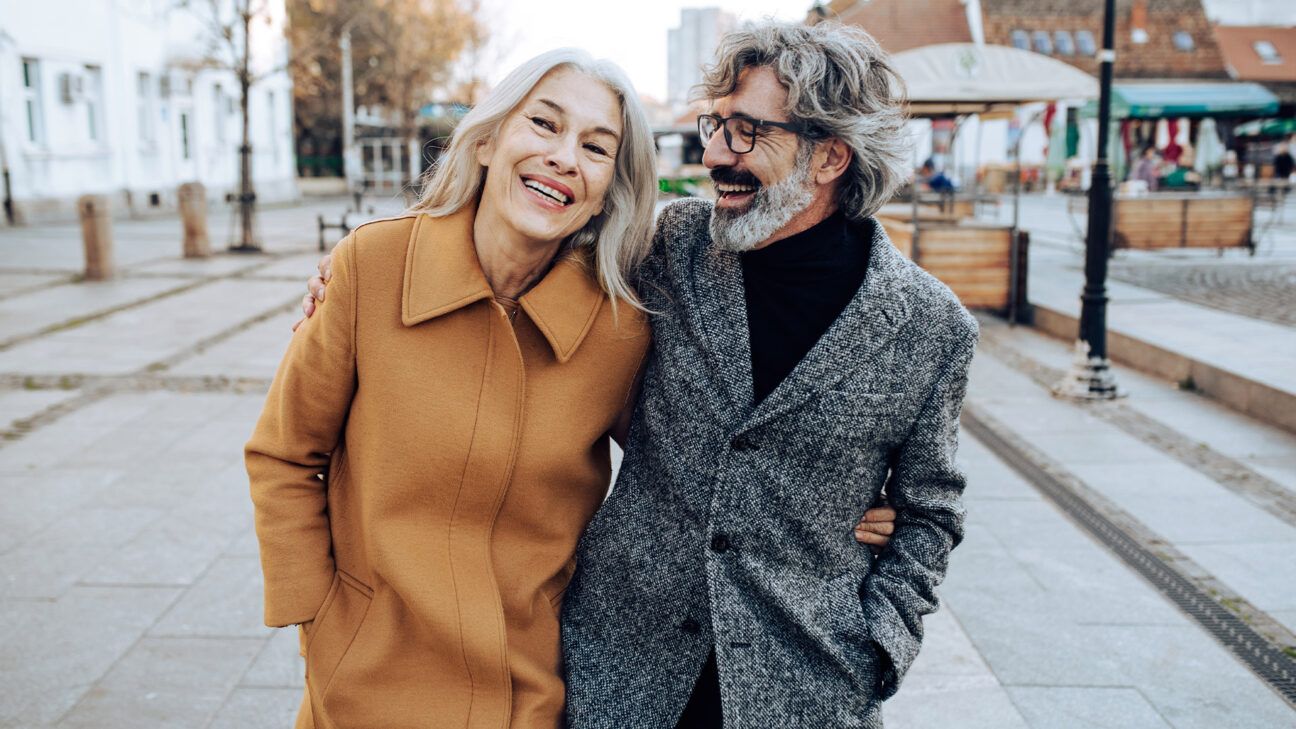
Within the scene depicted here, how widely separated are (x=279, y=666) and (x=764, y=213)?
261 cm

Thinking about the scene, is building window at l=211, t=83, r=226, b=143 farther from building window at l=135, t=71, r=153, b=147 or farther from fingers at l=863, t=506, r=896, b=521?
fingers at l=863, t=506, r=896, b=521

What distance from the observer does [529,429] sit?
197 centimetres

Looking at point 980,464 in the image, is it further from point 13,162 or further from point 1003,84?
point 13,162

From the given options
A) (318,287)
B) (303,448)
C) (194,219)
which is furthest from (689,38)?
(303,448)

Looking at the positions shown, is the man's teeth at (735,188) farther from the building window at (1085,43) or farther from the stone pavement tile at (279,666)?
the building window at (1085,43)

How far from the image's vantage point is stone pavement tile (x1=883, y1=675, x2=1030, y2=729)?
3463 mm

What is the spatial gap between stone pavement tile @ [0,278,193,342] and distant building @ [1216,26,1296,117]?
45.1 metres

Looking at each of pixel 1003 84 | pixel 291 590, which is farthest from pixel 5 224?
pixel 291 590

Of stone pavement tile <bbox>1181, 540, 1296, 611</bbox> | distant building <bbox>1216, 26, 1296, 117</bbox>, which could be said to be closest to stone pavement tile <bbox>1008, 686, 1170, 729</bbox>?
stone pavement tile <bbox>1181, 540, 1296, 611</bbox>

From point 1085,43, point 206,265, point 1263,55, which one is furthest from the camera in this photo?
point 1263,55

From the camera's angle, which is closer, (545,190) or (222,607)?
(545,190)

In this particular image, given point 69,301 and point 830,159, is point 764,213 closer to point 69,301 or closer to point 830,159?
point 830,159

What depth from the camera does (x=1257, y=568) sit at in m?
4.70

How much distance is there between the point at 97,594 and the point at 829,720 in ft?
11.2
